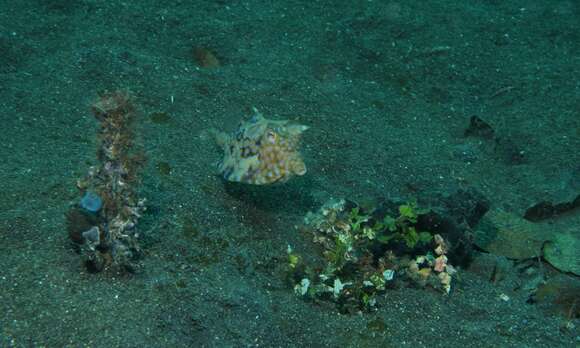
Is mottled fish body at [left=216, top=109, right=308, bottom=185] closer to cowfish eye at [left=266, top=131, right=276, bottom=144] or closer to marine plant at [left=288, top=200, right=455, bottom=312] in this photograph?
cowfish eye at [left=266, top=131, right=276, bottom=144]

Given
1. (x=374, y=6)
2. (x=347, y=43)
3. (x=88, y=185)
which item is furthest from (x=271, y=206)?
(x=374, y=6)

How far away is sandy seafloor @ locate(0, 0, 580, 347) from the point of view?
3635mm

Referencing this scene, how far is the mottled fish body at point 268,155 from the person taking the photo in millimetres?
4297

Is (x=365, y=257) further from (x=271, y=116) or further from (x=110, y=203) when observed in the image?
(x=271, y=116)

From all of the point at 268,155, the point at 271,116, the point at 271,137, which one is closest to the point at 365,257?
the point at 268,155

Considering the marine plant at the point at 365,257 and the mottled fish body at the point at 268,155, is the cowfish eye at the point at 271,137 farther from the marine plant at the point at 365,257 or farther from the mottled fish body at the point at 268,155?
the marine plant at the point at 365,257

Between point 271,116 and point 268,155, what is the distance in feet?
7.40

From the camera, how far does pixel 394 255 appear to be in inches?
180

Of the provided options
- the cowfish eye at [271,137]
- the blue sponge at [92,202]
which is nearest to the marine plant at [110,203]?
the blue sponge at [92,202]

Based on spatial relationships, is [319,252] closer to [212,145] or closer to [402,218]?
[402,218]

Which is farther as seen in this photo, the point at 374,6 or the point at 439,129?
the point at 374,6

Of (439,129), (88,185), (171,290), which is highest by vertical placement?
(88,185)

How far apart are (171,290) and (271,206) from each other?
167 centimetres

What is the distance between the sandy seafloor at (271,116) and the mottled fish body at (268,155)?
0.62 meters
